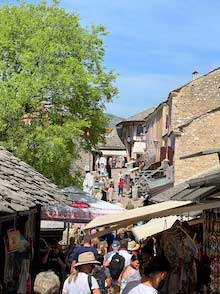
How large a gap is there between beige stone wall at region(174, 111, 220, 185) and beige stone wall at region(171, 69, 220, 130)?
18.2 feet

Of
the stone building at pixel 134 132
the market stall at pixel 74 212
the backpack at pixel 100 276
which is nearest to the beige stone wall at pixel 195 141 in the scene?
the market stall at pixel 74 212

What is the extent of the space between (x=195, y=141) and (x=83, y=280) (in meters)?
27.6

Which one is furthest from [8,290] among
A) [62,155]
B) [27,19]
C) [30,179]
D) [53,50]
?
[27,19]

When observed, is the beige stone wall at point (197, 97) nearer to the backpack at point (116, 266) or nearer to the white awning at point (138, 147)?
the backpack at point (116, 266)

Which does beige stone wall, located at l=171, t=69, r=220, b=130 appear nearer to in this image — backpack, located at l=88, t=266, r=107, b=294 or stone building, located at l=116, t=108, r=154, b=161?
backpack, located at l=88, t=266, r=107, b=294

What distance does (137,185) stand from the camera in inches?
1843

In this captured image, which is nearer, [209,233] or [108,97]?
[209,233]

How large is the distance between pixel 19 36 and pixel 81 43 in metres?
2.63

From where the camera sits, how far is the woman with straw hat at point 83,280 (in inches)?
321

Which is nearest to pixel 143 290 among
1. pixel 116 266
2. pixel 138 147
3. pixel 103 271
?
pixel 103 271

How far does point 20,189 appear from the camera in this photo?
11.9 meters

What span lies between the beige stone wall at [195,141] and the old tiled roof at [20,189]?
60.8 feet

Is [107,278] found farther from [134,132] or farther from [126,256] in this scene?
[134,132]

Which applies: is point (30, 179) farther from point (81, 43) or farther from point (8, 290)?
point (81, 43)
